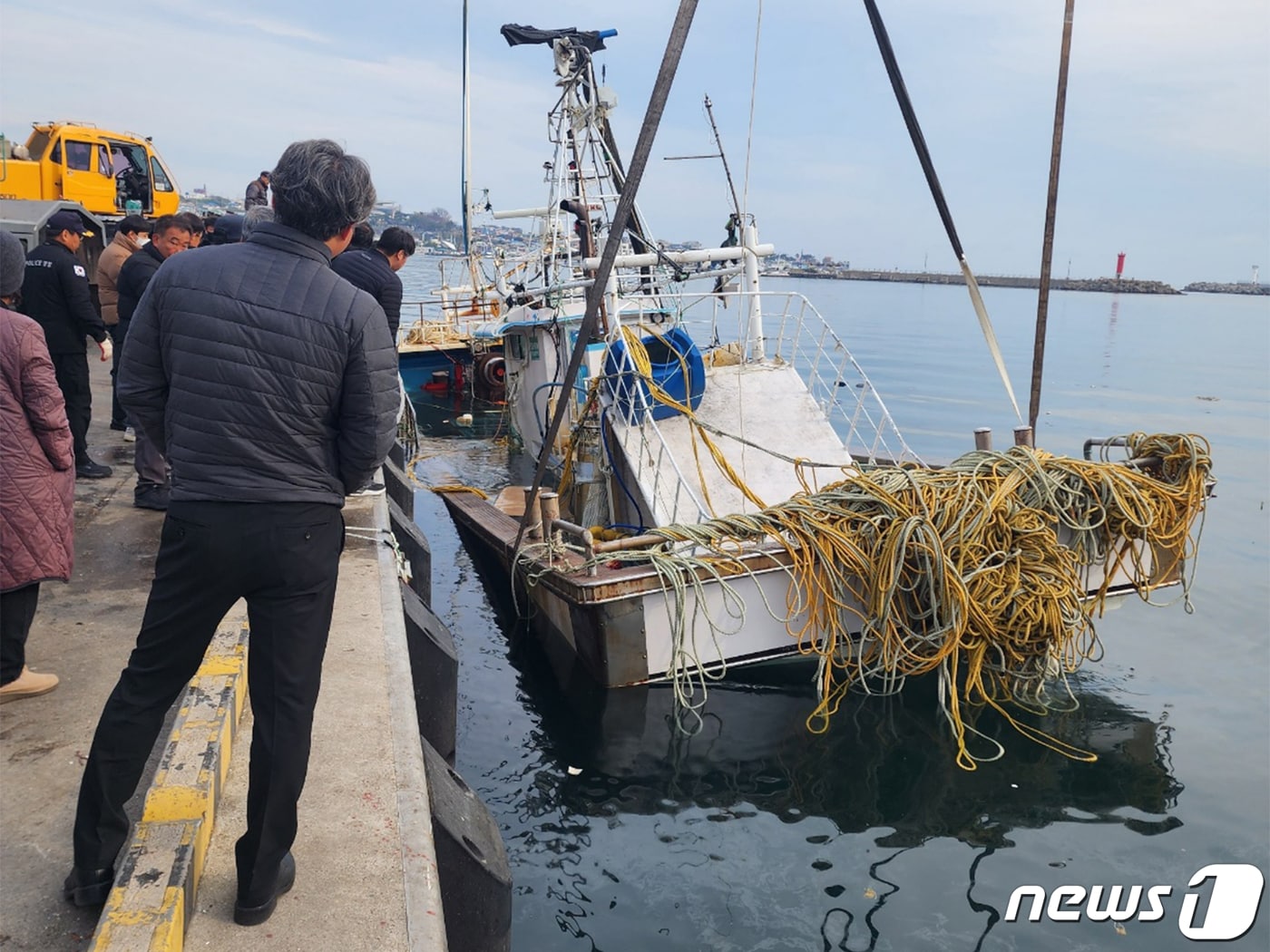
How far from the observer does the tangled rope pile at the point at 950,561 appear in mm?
6168

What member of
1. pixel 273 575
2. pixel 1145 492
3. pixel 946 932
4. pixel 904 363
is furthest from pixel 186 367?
pixel 904 363

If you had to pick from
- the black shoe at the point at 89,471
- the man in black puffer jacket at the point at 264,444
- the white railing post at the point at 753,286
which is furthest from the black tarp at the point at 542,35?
the man in black puffer jacket at the point at 264,444

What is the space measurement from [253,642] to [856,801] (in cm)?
431

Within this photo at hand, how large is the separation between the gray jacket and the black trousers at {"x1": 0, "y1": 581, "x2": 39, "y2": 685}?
158 cm

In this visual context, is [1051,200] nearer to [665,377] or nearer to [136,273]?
[665,377]

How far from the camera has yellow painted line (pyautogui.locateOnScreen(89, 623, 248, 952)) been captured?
238 cm

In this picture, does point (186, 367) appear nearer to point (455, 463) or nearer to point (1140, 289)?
point (455, 463)

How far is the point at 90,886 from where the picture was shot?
2.65m

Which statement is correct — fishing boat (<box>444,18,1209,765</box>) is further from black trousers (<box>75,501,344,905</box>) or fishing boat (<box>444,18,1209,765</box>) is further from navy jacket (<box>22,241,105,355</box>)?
black trousers (<box>75,501,344,905</box>)

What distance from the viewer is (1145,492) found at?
21.9ft

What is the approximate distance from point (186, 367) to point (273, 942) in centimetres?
146

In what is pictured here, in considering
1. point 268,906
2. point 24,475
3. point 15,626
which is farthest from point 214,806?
point 24,475

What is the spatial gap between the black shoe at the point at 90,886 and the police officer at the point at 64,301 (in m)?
4.55

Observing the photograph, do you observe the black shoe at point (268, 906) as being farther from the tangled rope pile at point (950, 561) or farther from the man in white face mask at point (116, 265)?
the man in white face mask at point (116, 265)
